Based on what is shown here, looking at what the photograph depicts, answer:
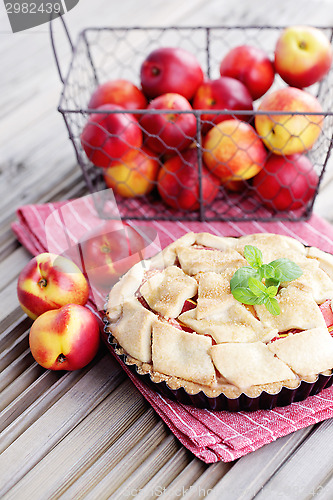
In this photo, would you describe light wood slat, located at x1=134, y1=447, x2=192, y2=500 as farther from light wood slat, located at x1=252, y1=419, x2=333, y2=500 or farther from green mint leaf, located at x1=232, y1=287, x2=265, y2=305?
green mint leaf, located at x1=232, y1=287, x2=265, y2=305

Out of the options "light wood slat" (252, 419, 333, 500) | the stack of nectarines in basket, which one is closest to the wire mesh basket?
the stack of nectarines in basket

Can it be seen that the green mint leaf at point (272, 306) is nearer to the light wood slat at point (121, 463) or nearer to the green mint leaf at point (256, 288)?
the green mint leaf at point (256, 288)

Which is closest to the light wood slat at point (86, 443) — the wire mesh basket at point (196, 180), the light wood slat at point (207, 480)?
the light wood slat at point (207, 480)

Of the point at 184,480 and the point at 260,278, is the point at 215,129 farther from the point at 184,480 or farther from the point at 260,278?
the point at 184,480

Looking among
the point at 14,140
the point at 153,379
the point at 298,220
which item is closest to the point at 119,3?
the point at 14,140

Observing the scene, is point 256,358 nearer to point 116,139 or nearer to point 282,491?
point 282,491

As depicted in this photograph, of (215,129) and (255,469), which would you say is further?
(215,129)

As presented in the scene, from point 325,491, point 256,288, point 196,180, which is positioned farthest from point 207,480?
point 196,180
